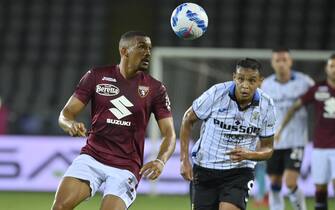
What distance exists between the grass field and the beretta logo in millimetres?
4534

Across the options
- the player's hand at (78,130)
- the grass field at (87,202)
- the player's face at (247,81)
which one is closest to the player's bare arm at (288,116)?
the grass field at (87,202)

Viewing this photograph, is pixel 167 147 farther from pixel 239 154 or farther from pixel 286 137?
pixel 286 137

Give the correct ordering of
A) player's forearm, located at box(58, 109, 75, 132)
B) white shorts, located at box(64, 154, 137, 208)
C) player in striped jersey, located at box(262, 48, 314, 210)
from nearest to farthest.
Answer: player's forearm, located at box(58, 109, 75, 132) → white shorts, located at box(64, 154, 137, 208) → player in striped jersey, located at box(262, 48, 314, 210)

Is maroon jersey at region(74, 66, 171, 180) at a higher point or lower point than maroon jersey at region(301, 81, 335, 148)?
higher

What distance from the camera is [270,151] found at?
656 centimetres

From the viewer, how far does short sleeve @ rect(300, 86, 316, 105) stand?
30.5 feet

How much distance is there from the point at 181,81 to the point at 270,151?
748cm

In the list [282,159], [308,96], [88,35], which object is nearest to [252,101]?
[308,96]

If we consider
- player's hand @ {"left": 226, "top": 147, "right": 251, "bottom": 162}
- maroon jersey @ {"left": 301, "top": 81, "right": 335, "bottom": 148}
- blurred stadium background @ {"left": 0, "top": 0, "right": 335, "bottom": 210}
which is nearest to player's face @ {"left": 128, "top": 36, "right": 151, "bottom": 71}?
player's hand @ {"left": 226, "top": 147, "right": 251, "bottom": 162}

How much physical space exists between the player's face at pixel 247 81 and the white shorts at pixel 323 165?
3000 mm

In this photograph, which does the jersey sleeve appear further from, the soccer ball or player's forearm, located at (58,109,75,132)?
the soccer ball

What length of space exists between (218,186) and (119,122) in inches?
40.5

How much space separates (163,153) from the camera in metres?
6.11

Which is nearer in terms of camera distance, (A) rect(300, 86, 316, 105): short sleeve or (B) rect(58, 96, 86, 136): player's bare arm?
(B) rect(58, 96, 86, 136): player's bare arm
